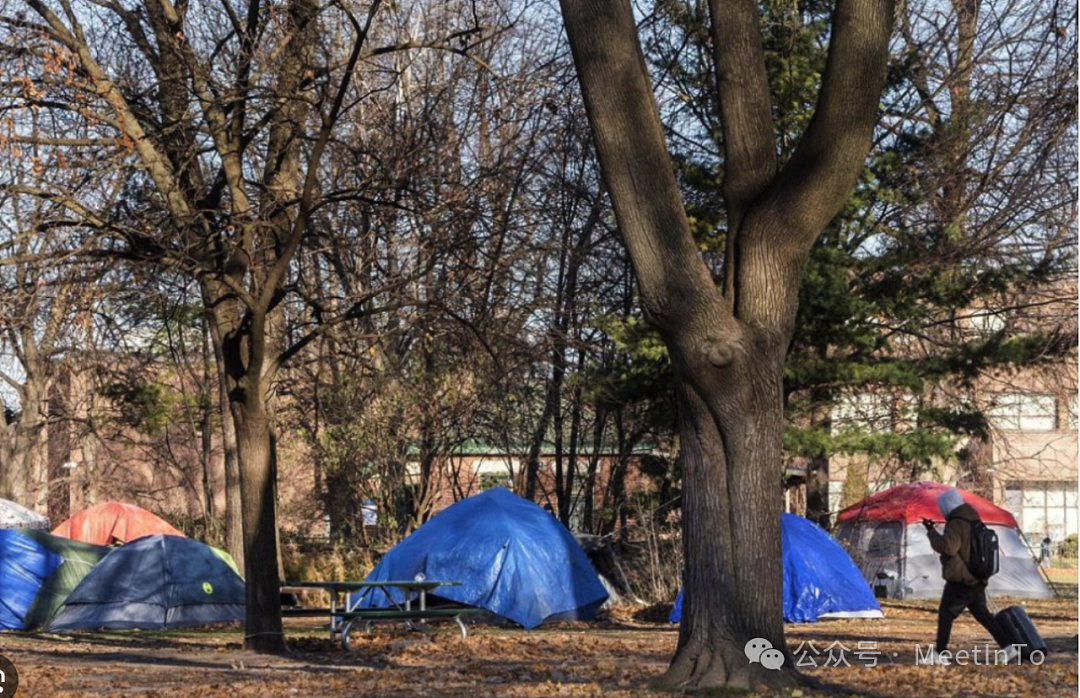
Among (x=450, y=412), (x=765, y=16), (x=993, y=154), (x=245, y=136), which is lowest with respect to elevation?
(x=450, y=412)

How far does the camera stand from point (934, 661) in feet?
40.8

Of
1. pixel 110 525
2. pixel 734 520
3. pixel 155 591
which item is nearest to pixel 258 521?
pixel 734 520

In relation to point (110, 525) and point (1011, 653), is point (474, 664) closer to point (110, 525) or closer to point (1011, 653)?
point (1011, 653)

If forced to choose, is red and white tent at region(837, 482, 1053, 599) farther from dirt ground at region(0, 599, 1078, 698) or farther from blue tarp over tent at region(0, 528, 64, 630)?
blue tarp over tent at region(0, 528, 64, 630)

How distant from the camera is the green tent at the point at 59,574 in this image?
21125 millimetres

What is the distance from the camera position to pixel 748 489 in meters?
9.66

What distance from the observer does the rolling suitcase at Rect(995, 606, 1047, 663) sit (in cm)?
1198

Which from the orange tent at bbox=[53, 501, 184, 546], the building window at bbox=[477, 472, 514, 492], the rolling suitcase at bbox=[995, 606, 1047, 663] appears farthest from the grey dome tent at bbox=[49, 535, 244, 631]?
the rolling suitcase at bbox=[995, 606, 1047, 663]

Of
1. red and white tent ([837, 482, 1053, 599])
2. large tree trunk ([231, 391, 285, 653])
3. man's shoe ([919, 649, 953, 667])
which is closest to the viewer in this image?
man's shoe ([919, 649, 953, 667])

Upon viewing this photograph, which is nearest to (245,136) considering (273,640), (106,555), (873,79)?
(273,640)

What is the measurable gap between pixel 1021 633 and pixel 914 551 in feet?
48.7

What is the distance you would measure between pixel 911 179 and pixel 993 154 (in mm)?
3174

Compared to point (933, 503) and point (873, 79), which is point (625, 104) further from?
point (933, 503)

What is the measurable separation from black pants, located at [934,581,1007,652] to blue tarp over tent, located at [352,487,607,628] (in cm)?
766
